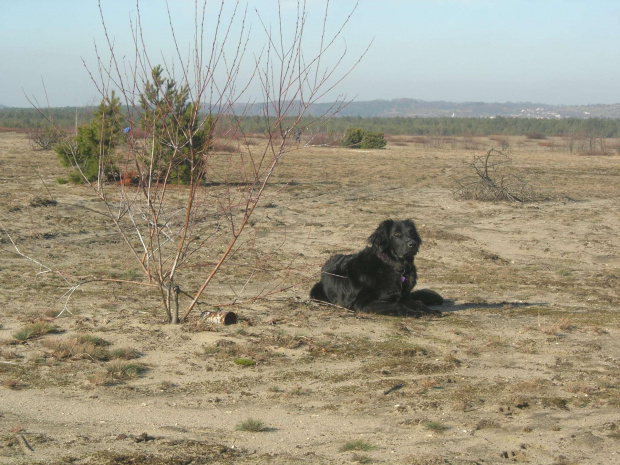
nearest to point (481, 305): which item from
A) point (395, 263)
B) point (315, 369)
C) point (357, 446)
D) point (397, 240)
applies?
point (395, 263)

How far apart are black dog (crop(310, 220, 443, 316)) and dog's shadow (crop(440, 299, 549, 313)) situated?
45cm

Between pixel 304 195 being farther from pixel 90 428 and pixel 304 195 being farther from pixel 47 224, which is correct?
pixel 90 428

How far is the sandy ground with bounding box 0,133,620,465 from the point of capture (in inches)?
184

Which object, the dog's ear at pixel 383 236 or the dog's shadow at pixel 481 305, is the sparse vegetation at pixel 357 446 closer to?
the dog's ear at pixel 383 236

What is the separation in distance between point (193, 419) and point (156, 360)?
54.9 inches

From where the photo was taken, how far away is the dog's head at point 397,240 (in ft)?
27.9

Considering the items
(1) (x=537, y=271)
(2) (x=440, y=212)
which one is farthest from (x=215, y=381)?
(2) (x=440, y=212)

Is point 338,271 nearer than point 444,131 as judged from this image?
Yes

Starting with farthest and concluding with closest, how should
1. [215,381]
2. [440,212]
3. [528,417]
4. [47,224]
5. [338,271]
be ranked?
[440,212]
[47,224]
[338,271]
[215,381]
[528,417]

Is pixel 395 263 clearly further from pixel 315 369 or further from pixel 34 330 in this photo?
pixel 34 330

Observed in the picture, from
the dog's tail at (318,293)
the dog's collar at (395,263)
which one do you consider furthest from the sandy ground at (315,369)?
the dog's collar at (395,263)

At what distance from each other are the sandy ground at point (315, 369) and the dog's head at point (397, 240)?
2.71 ft

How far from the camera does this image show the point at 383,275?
8734mm

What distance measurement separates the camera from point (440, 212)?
18453 millimetres
